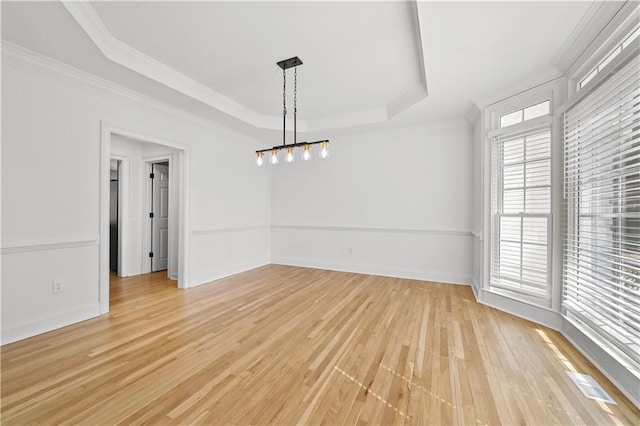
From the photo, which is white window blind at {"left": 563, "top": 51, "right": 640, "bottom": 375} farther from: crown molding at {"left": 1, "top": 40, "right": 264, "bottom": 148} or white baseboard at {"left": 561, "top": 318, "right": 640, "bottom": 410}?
crown molding at {"left": 1, "top": 40, "right": 264, "bottom": 148}

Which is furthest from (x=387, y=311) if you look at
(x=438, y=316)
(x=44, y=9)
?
(x=44, y=9)

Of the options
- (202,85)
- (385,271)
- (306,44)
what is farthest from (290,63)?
(385,271)

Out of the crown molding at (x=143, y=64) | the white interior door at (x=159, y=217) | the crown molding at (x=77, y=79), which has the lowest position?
the white interior door at (x=159, y=217)

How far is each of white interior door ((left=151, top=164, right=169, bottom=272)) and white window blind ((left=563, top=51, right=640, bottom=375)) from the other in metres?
6.20

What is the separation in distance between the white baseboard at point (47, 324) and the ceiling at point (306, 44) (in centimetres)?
256

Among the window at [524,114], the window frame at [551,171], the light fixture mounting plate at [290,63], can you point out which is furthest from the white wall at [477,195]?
the light fixture mounting plate at [290,63]

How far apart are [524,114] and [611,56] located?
1.00m

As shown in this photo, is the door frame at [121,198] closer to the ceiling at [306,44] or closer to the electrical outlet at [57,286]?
the ceiling at [306,44]

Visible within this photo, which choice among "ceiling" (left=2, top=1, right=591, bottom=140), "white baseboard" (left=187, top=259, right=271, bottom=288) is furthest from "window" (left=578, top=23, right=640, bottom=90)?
"white baseboard" (left=187, top=259, right=271, bottom=288)

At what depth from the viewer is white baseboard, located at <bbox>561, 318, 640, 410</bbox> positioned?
167 centimetres

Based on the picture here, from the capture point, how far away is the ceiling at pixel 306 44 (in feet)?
6.73

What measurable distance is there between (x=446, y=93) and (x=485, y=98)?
0.52m

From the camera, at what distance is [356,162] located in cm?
511

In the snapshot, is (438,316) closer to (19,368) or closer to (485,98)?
(485,98)
